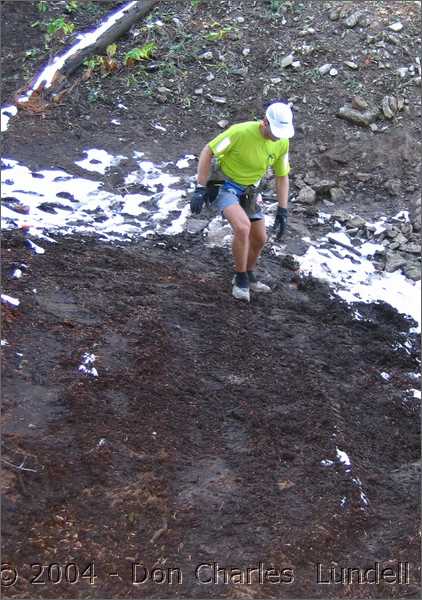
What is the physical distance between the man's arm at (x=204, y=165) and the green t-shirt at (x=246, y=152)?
4 centimetres

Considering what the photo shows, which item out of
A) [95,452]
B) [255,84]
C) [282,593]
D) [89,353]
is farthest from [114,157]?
[282,593]

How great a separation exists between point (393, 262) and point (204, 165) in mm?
2568

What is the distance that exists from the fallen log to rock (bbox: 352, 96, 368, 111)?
3309 millimetres

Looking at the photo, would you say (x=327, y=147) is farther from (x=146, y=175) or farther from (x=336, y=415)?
(x=336, y=415)

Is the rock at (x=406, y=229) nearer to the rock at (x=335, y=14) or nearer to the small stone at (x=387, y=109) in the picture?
the small stone at (x=387, y=109)

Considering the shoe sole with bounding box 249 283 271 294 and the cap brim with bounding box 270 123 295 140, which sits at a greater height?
the cap brim with bounding box 270 123 295 140

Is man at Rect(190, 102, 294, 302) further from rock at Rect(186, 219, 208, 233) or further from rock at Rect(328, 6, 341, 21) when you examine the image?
rock at Rect(328, 6, 341, 21)

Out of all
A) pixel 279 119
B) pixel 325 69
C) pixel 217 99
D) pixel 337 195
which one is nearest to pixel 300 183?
pixel 337 195

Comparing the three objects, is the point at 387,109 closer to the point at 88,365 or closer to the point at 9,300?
the point at 9,300

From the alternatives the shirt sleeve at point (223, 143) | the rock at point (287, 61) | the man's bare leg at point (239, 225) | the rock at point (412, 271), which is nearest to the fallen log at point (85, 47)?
the rock at point (287, 61)

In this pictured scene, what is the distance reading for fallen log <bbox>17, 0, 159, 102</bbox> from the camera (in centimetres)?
1000

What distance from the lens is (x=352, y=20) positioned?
34.6 ft

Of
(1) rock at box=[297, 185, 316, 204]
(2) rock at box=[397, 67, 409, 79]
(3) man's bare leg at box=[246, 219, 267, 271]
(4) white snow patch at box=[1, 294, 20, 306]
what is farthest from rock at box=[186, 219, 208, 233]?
(2) rock at box=[397, 67, 409, 79]

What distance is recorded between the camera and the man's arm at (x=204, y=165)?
6.17 metres
